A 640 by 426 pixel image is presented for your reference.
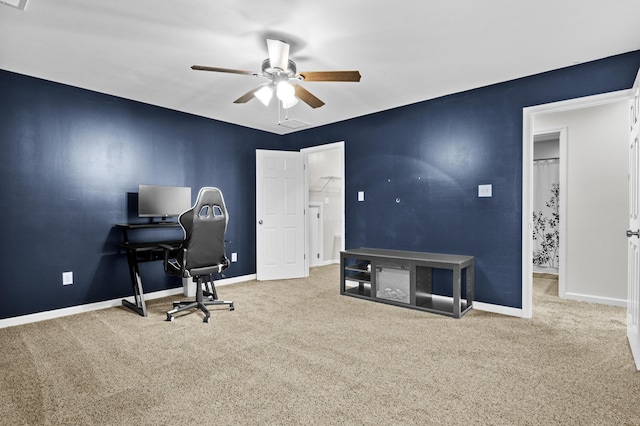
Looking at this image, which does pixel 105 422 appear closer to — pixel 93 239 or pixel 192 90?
pixel 93 239

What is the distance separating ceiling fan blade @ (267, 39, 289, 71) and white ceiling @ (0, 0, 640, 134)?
8 centimetres

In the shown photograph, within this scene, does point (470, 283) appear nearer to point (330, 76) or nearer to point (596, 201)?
point (596, 201)

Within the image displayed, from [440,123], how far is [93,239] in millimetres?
4152

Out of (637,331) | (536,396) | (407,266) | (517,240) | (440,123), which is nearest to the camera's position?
(536,396)

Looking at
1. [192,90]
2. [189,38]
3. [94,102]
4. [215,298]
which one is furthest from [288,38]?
[215,298]

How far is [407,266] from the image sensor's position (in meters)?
3.79

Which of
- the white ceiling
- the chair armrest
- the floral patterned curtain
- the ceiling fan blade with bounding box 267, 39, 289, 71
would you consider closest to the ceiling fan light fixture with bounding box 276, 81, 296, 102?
the ceiling fan blade with bounding box 267, 39, 289, 71

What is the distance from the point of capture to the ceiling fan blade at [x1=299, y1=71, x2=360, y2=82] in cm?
259

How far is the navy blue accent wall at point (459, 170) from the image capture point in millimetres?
3447

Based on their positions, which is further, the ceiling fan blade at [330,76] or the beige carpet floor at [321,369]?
the ceiling fan blade at [330,76]

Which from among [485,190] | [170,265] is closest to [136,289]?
[170,265]

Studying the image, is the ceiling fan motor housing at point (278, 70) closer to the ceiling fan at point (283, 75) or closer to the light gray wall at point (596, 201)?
the ceiling fan at point (283, 75)

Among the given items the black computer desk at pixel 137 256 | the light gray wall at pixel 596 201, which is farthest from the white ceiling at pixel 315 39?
the black computer desk at pixel 137 256

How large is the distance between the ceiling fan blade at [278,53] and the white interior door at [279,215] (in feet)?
8.47
